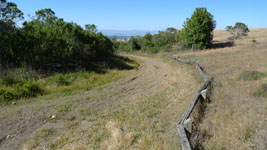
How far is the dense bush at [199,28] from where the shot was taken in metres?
32.3

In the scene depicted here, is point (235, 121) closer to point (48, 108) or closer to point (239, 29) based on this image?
point (48, 108)

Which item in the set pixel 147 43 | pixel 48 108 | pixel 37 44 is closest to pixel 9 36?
pixel 37 44

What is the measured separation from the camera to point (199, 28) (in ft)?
106

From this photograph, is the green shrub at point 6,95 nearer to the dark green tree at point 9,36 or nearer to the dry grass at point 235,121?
the dark green tree at point 9,36

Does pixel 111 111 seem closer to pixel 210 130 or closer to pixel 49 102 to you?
pixel 49 102

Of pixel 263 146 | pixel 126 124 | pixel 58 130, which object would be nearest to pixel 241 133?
pixel 263 146

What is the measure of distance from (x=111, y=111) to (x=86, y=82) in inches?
236

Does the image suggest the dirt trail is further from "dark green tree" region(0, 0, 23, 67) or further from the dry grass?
"dark green tree" region(0, 0, 23, 67)

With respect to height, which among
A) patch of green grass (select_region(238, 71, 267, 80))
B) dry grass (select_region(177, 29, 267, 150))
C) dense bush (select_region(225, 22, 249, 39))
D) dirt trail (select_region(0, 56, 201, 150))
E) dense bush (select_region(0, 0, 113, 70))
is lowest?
dirt trail (select_region(0, 56, 201, 150))

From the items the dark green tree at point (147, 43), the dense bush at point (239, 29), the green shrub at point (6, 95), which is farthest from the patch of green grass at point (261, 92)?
the dense bush at point (239, 29)

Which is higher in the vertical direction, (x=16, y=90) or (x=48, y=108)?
(x=16, y=90)

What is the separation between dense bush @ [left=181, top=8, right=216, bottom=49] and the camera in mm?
32281

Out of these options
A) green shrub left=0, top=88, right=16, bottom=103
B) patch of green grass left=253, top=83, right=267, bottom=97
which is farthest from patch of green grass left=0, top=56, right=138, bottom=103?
patch of green grass left=253, top=83, right=267, bottom=97

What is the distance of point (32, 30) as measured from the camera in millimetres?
14359
